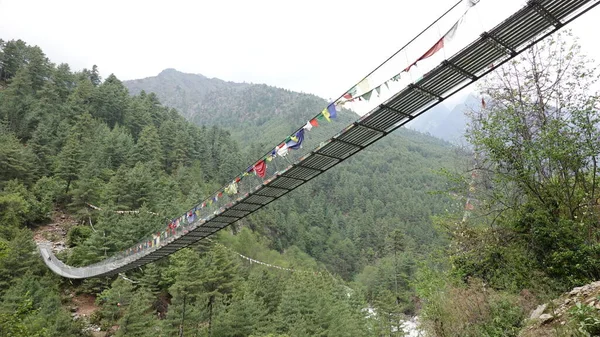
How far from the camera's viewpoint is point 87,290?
61.0 feet

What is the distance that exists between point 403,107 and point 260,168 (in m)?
3.29

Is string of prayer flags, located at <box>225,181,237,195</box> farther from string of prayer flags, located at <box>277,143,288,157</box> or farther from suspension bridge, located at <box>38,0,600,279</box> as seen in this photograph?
string of prayer flags, located at <box>277,143,288,157</box>

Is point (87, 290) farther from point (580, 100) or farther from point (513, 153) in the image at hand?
point (580, 100)

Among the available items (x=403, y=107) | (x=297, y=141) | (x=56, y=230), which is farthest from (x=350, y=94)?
(x=56, y=230)

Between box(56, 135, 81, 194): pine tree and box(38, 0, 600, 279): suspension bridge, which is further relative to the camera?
box(56, 135, 81, 194): pine tree

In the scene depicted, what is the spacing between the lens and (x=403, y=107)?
5031 millimetres

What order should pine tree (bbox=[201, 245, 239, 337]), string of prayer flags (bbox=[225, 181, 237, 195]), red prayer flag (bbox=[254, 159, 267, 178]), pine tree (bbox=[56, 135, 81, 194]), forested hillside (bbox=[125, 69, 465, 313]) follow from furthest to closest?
forested hillside (bbox=[125, 69, 465, 313])
pine tree (bbox=[56, 135, 81, 194])
pine tree (bbox=[201, 245, 239, 337])
string of prayer flags (bbox=[225, 181, 237, 195])
red prayer flag (bbox=[254, 159, 267, 178])

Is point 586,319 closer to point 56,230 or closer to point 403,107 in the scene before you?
point 403,107

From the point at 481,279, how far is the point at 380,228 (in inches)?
2279

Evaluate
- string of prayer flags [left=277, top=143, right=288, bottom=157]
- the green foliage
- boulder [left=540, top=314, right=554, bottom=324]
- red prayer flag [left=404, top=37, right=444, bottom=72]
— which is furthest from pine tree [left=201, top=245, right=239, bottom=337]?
the green foliage

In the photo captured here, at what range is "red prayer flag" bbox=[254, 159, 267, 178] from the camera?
716cm

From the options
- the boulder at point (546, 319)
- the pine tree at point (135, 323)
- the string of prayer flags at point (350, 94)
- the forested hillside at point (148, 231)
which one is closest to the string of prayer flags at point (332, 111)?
the string of prayer flags at point (350, 94)

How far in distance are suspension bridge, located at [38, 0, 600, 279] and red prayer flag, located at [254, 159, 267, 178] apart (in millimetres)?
46

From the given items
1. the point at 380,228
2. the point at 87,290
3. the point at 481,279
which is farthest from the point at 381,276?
the point at 481,279
